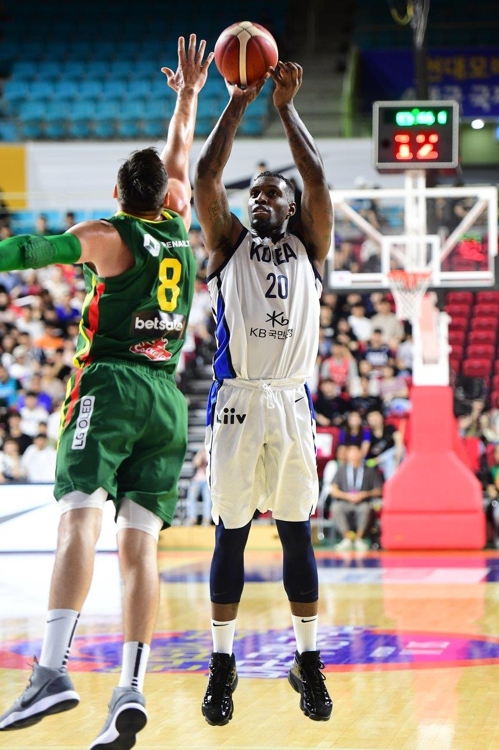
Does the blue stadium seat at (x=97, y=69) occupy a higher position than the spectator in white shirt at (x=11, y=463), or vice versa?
the blue stadium seat at (x=97, y=69)

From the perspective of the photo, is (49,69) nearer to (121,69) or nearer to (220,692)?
(121,69)

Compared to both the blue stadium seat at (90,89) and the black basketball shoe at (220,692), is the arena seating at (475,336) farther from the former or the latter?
the black basketball shoe at (220,692)

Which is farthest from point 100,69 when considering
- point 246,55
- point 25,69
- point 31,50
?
point 246,55

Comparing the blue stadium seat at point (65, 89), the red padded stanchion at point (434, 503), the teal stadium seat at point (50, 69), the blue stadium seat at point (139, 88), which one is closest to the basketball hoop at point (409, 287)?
Result: the red padded stanchion at point (434, 503)

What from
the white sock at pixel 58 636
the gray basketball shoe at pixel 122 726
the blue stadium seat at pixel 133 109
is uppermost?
the blue stadium seat at pixel 133 109

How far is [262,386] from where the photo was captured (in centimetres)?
530

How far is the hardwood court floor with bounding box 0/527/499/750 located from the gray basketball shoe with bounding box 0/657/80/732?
944mm

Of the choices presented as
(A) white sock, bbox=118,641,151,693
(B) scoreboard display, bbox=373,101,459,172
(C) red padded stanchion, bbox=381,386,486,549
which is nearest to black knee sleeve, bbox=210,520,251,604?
(A) white sock, bbox=118,641,151,693

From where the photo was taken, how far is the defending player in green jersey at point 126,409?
4.38 m

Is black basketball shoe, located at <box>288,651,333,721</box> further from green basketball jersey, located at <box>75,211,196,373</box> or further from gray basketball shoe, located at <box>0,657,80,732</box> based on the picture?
green basketball jersey, located at <box>75,211,196,373</box>

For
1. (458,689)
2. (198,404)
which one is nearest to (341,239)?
(198,404)

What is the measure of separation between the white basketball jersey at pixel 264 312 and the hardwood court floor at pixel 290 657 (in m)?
1.67

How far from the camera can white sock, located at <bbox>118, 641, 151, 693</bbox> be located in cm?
438

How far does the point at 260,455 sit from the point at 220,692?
1088 millimetres
